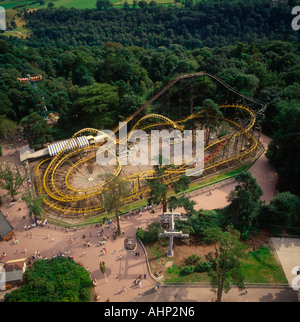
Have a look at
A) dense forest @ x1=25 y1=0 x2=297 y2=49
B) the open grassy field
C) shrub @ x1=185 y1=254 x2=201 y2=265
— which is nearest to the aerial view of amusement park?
shrub @ x1=185 y1=254 x2=201 y2=265

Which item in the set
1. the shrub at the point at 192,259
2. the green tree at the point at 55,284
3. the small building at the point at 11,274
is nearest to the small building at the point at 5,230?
the small building at the point at 11,274

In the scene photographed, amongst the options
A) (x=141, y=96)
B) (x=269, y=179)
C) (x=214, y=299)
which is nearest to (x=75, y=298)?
(x=214, y=299)

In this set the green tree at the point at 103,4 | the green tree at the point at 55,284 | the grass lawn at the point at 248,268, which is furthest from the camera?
the green tree at the point at 103,4

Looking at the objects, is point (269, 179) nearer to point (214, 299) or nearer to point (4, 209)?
point (214, 299)

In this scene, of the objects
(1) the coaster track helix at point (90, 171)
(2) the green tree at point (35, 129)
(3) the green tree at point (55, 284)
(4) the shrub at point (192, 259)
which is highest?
(2) the green tree at point (35, 129)

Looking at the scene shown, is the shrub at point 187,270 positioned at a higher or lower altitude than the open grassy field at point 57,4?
Answer: lower

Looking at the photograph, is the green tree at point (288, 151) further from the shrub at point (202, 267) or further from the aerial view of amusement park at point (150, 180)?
the shrub at point (202, 267)

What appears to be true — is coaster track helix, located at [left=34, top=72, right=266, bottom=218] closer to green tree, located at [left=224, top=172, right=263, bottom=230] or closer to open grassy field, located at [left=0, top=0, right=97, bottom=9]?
green tree, located at [left=224, top=172, right=263, bottom=230]

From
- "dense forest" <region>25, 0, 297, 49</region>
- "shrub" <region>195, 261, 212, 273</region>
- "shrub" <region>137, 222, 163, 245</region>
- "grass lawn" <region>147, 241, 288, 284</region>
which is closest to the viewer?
"grass lawn" <region>147, 241, 288, 284</region>
